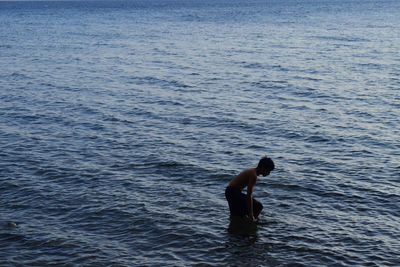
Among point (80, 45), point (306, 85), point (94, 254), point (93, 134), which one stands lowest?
point (94, 254)

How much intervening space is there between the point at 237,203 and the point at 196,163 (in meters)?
5.79

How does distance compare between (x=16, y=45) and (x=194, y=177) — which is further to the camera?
(x=16, y=45)

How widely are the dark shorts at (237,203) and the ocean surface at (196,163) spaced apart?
0.43 metres

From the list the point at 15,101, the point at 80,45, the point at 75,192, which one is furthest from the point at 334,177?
the point at 80,45

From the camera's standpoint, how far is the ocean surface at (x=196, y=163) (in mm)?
14469

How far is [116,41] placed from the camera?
230ft

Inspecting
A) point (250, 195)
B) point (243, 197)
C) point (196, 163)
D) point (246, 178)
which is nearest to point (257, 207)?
point (243, 197)

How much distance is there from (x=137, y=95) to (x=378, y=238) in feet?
73.5

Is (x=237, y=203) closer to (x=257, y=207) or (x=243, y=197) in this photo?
(x=243, y=197)

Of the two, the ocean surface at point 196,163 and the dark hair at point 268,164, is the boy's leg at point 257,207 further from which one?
the dark hair at point 268,164

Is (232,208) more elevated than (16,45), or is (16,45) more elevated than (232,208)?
(16,45)

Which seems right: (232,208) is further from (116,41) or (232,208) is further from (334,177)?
(116,41)

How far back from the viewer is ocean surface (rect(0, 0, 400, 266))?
14469 mm

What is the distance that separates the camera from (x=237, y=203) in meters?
15.6
